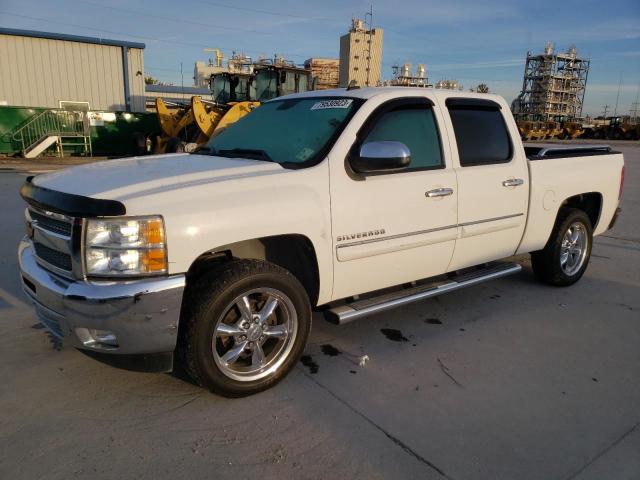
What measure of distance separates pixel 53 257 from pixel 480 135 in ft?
10.9

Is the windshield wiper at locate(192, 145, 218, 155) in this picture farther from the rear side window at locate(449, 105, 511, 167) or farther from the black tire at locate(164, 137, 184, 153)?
the black tire at locate(164, 137, 184, 153)

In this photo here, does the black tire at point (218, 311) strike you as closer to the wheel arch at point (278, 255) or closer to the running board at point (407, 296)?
the wheel arch at point (278, 255)

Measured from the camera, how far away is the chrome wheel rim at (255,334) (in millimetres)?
3008

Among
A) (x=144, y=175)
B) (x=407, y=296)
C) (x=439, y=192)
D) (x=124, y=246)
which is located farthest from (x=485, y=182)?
(x=124, y=246)

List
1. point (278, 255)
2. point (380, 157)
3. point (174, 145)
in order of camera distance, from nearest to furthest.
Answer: point (380, 157)
point (278, 255)
point (174, 145)

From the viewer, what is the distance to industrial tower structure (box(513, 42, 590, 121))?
10031 centimetres

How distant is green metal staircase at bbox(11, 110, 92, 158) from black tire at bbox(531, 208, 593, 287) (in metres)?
18.9

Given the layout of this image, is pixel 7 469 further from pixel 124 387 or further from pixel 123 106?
pixel 123 106

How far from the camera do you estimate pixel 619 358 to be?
364 cm

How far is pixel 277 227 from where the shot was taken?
9.70 ft

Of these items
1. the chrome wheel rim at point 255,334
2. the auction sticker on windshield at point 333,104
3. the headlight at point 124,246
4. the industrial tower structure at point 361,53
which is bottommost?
the chrome wheel rim at point 255,334

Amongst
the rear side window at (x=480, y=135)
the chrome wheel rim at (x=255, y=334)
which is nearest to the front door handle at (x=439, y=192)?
the rear side window at (x=480, y=135)

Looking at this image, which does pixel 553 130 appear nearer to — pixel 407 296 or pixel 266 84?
pixel 266 84

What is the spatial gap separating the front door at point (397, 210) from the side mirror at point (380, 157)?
0.07m
